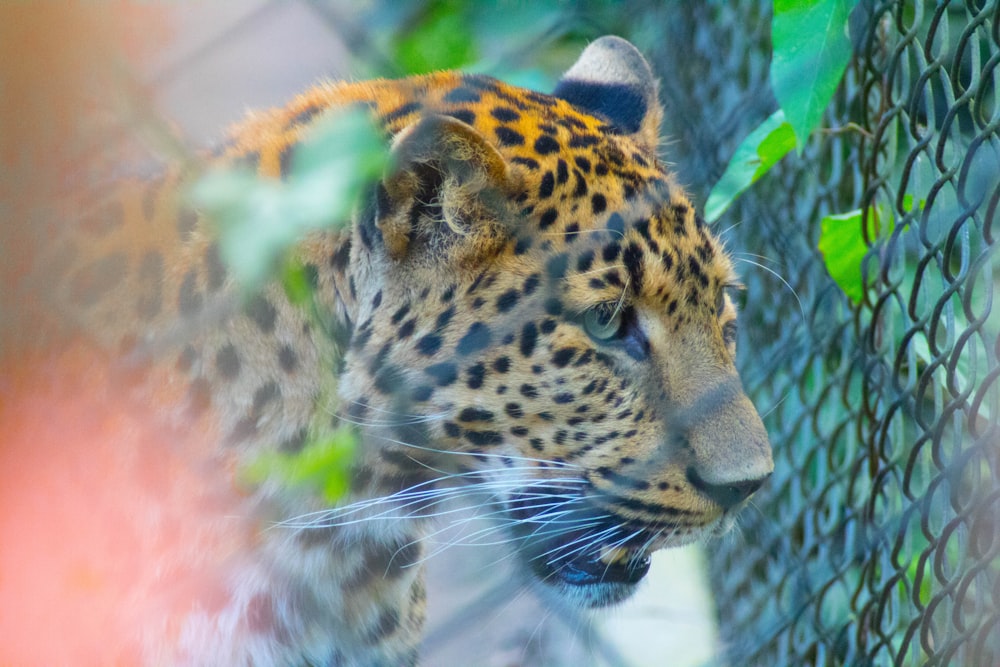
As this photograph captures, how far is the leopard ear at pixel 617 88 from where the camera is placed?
6.55 feet

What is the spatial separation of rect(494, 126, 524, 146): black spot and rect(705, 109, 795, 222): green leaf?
57 cm

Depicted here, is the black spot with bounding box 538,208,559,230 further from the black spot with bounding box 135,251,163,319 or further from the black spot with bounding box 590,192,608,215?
the black spot with bounding box 135,251,163,319

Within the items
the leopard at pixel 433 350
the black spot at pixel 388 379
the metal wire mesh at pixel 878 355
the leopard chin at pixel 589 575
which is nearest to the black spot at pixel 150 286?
the leopard at pixel 433 350

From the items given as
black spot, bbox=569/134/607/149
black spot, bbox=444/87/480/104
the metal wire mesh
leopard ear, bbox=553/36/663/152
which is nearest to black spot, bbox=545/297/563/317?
black spot, bbox=569/134/607/149

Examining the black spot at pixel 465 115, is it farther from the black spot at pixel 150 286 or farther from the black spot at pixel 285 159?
the black spot at pixel 150 286

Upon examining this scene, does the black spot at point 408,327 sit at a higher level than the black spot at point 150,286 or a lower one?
lower

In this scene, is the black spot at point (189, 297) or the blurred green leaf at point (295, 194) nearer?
the blurred green leaf at point (295, 194)

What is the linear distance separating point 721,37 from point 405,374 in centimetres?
183

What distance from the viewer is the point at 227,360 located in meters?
1.50

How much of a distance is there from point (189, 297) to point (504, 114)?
2.10ft

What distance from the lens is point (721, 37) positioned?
2859 mm

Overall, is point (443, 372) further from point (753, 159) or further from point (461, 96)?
point (753, 159)

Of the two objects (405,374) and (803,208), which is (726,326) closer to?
(405,374)

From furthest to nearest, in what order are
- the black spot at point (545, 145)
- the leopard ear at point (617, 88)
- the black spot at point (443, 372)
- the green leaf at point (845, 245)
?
the green leaf at point (845, 245)
the leopard ear at point (617, 88)
the black spot at point (545, 145)
the black spot at point (443, 372)
